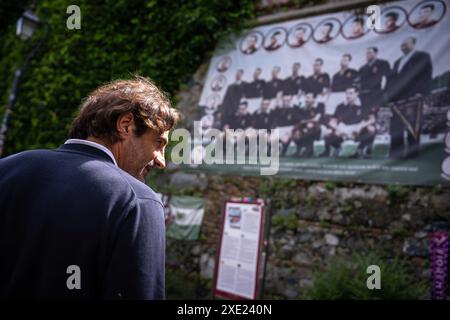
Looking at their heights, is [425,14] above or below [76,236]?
above

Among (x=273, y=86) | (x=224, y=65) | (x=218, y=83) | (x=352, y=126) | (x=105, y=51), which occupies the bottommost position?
(x=352, y=126)

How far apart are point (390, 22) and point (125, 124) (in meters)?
4.08

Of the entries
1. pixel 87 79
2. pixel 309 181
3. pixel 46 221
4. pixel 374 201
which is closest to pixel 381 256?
pixel 374 201

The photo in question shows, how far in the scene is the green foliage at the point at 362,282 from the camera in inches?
149

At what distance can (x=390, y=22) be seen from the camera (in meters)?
4.64

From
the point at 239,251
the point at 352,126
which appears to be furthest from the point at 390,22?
the point at 239,251

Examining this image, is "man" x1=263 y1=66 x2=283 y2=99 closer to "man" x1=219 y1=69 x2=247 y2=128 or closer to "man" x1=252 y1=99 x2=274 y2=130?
"man" x1=252 y1=99 x2=274 y2=130

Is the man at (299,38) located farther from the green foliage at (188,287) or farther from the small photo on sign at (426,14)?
the green foliage at (188,287)

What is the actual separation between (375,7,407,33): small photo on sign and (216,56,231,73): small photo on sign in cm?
212

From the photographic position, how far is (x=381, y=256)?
4262 mm

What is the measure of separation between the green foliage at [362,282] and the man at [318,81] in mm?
2006

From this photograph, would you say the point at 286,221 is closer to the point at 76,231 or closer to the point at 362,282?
the point at 362,282

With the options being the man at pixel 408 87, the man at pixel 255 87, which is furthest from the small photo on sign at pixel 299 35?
the man at pixel 408 87
